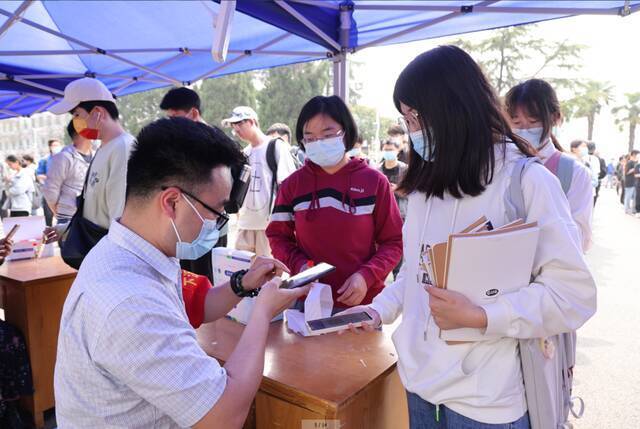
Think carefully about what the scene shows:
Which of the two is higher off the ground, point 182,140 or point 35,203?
point 182,140

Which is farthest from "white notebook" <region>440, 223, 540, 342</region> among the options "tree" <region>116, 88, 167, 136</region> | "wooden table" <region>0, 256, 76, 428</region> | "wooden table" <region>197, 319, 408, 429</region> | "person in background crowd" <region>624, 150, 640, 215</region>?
"tree" <region>116, 88, 167, 136</region>

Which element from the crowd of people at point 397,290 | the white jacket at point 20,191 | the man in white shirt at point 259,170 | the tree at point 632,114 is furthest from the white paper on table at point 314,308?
the tree at point 632,114

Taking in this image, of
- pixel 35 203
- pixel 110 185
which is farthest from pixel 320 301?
pixel 35 203

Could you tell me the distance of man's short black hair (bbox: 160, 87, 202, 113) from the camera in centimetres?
307

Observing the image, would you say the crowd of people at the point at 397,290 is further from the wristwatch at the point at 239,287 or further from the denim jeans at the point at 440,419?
the wristwatch at the point at 239,287

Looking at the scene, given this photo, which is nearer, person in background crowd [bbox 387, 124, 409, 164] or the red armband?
the red armband

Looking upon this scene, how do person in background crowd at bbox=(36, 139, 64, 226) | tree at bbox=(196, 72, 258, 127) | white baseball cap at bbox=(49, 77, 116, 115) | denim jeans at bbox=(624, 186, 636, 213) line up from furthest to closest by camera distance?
tree at bbox=(196, 72, 258, 127) → denim jeans at bbox=(624, 186, 636, 213) → person in background crowd at bbox=(36, 139, 64, 226) → white baseball cap at bbox=(49, 77, 116, 115)

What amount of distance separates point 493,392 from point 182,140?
974mm

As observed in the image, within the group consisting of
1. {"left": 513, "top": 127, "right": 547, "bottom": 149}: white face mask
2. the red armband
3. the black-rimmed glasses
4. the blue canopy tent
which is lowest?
the red armband

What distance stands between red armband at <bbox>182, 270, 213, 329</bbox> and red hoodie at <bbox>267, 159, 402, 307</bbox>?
0.48 meters

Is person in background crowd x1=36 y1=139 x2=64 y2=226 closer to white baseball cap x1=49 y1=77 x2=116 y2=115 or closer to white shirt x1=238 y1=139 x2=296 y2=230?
white shirt x1=238 y1=139 x2=296 y2=230

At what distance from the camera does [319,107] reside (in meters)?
2.12

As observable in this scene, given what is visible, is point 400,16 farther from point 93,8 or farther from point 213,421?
point 213,421

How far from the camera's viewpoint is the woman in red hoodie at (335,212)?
196 cm
